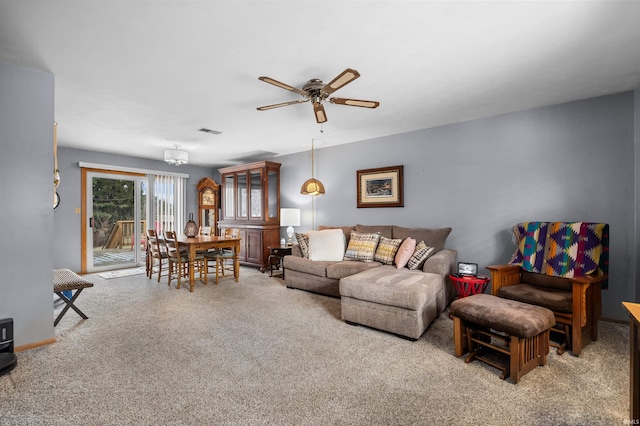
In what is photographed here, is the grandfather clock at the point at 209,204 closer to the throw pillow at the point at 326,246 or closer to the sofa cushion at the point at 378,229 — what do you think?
the throw pillow at the point at 326,246

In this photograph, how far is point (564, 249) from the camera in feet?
9.45

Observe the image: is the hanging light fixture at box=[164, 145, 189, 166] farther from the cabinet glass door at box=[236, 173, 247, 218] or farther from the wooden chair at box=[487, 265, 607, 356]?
the wooden chair at box=[487, 265, 607, 356]

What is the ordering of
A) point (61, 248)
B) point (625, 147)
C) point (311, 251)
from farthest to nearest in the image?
1. point (61, 248)
2. point (311, 251)
3. point (625, 147)

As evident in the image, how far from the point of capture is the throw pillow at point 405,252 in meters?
3.78

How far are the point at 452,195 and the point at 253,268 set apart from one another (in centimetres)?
404

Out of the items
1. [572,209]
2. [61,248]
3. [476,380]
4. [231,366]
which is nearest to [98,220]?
[61,248]

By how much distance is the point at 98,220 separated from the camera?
6.02 meters

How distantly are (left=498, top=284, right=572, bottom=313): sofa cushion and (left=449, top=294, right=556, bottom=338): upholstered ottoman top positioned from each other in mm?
362

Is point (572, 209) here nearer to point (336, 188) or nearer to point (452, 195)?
point (452, 195)

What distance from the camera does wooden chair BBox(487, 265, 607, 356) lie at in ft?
7.86

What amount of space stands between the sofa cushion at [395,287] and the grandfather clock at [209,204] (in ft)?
17.2

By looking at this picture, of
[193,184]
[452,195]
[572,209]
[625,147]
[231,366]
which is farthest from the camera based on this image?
[193,184]

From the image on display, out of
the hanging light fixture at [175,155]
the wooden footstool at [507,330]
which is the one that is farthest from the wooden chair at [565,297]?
the hanging light fixture at [175,155]

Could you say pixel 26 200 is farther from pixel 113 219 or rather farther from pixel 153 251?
pixel 113 219
